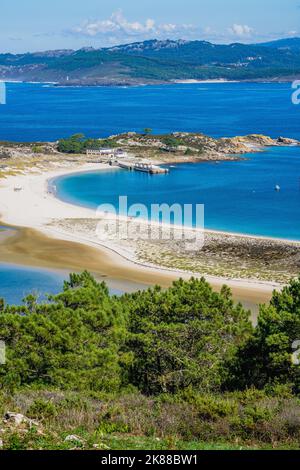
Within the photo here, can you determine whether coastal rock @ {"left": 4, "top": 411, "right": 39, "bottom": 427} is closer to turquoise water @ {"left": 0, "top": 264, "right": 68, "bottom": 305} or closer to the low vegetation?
the low vegetation

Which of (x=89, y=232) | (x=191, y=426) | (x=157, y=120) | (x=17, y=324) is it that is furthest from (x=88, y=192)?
(x=157, y=120)

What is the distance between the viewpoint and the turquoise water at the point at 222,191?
45.9 m

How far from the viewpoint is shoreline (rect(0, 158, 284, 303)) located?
30.2 meters

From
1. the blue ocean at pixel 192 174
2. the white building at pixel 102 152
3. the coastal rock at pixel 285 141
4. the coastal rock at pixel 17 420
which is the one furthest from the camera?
the coastal rock at pixel 285 141

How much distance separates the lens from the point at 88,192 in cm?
5700

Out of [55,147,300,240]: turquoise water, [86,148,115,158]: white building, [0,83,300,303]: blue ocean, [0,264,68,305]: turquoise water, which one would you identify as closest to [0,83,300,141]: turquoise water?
[0,83,300,303]: blue ocean

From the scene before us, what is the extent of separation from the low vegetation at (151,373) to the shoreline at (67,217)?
496 inches

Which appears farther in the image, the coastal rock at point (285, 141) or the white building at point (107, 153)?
the coastal rock at point (285, 141)

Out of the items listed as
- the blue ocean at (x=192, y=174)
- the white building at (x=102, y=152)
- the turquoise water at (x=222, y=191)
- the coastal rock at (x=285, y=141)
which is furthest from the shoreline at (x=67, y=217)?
→ the coastal rock at (x=285, y=141)

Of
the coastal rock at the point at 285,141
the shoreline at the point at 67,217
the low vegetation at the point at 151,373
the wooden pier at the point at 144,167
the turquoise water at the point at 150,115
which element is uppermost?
the turquoise water at the point at 150,115

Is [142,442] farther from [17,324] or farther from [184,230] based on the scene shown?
[184,230]

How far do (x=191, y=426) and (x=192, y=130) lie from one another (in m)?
92.2

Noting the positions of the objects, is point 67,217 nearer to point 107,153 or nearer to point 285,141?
point 107,153

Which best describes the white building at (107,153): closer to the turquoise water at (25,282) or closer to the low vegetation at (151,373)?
the turquoise water at (25,282)
